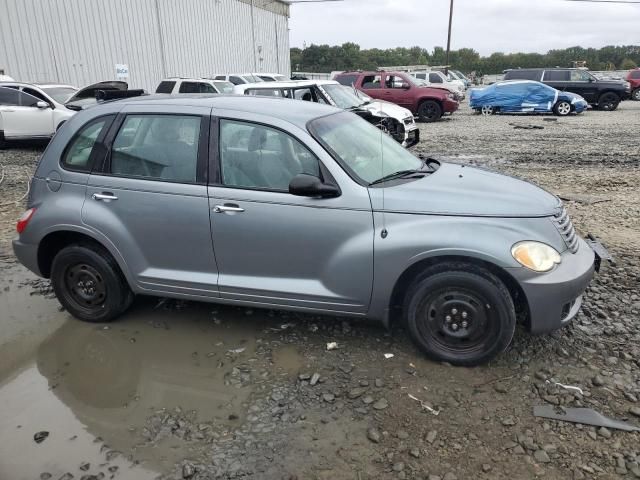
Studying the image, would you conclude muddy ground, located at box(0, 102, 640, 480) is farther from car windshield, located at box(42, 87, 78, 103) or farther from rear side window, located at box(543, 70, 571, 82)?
rear side window, located at box(543, 70, 571, 82)

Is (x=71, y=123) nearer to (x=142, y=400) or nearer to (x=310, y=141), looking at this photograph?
(x=310, y=141)

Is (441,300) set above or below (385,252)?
below

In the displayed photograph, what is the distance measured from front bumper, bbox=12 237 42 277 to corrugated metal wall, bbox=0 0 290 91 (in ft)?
57.0

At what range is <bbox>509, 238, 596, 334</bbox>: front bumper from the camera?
3184 mm

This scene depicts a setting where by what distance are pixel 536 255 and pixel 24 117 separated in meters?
12.6

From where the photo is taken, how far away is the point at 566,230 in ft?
11.6

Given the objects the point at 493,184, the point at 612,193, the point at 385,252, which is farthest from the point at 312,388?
the point at 612,193

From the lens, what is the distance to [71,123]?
13.5 feet

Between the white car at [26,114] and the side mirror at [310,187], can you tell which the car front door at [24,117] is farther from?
the side mirror at [310,187]

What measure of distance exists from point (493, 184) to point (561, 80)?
21.8 meters

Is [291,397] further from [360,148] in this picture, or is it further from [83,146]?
[83,146]

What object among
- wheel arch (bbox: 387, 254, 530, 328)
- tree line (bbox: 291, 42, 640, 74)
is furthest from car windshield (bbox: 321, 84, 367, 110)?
tree line (bbox: 291, 42, 640, 74)

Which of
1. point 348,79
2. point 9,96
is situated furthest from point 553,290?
point 348,79

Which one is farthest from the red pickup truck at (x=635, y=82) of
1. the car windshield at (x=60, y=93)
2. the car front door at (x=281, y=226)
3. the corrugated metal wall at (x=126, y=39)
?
A: the car front door at (x=281, y=226)
